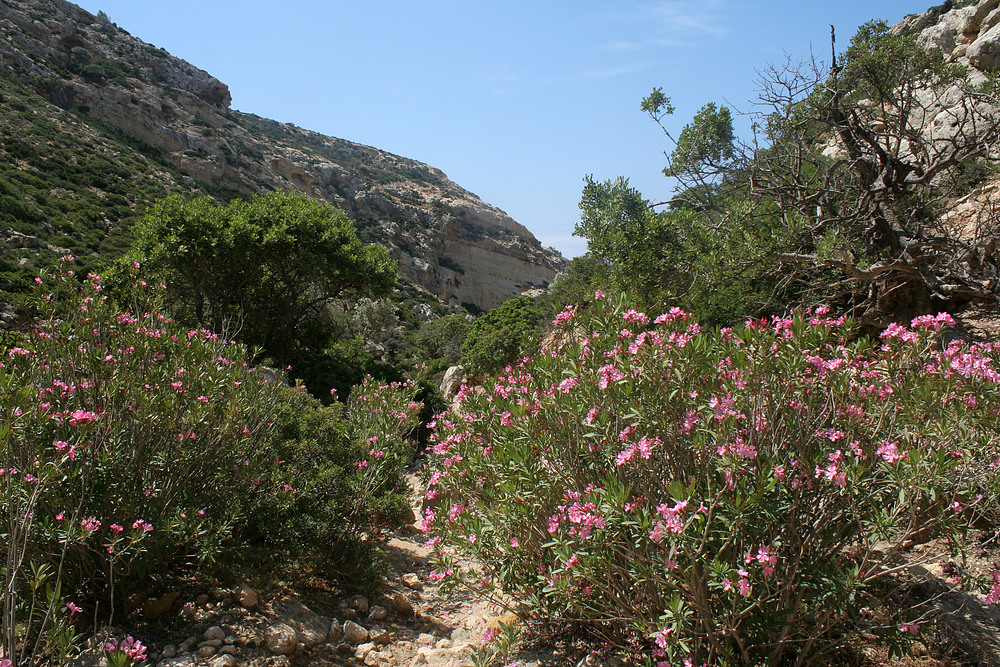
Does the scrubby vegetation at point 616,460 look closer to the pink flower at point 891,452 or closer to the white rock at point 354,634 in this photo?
the pink flower at point 891,452

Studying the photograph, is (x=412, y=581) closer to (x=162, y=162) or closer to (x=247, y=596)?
(x=247, y=596)

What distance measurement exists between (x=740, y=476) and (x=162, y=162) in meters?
48.8

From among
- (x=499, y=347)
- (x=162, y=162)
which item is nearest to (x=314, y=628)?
(x=499, y=347)

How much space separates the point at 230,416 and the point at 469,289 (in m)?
59.3

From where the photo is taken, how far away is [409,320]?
122ft

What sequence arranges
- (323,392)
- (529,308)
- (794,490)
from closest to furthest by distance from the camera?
(794,490)
(323,392)
(529,308)

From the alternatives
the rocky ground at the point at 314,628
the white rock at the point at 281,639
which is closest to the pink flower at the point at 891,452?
the rocky ground at the point at 314,628

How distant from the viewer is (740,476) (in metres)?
2.29

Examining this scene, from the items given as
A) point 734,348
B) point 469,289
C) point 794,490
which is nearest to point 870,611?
point 794,490

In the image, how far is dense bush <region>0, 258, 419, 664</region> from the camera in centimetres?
291

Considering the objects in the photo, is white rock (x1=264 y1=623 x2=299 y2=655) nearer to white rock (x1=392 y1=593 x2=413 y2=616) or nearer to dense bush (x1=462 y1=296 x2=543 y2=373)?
white rock (x1=392 y1=593 x2=413 y2=616)

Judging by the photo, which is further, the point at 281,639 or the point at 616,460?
the point at 281,639

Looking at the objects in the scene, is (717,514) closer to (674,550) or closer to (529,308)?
(674,550)

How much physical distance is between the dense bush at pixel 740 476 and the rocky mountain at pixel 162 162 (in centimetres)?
2269
